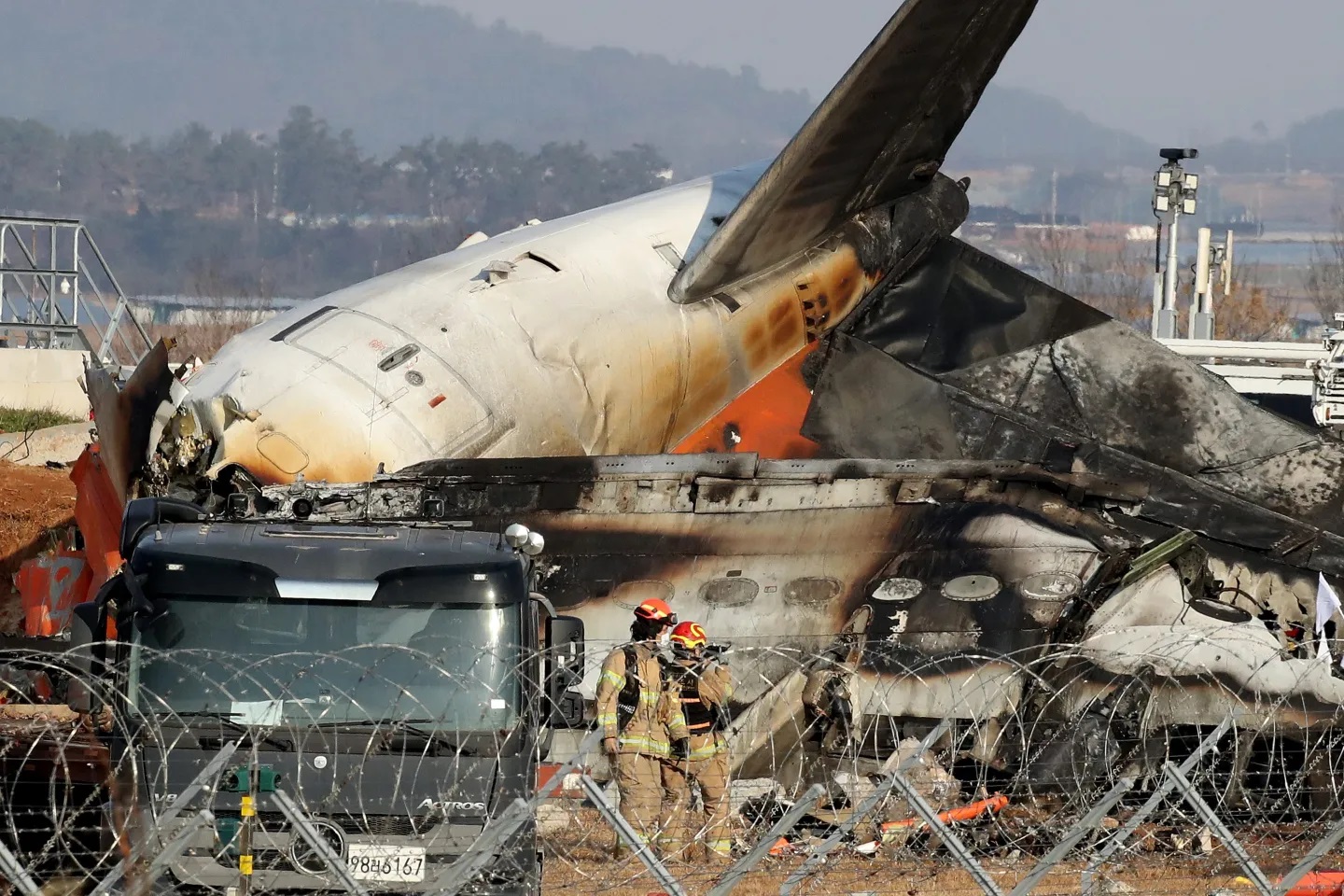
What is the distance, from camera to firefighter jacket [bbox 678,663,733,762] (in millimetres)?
13008

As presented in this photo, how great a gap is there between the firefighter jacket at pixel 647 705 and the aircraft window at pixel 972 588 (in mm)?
3929

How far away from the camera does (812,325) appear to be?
2116cm

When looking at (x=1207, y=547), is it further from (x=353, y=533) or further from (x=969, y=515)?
(x=353, y=533)

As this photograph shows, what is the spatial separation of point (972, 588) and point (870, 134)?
6.05m

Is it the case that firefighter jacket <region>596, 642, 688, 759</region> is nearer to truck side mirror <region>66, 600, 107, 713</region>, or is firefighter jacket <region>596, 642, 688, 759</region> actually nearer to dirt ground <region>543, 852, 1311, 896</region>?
dirt ground <region>543, 852, 1311, 896</region>

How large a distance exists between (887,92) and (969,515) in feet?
17.0

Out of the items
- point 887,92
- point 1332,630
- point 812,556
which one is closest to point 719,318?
point 887,92

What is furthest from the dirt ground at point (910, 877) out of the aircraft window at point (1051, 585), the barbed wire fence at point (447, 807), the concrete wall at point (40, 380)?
the concrete wall at point (40, 380)

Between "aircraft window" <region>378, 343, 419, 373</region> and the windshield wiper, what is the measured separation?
7.06 m

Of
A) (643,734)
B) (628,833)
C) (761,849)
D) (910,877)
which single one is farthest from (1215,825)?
(643,734)

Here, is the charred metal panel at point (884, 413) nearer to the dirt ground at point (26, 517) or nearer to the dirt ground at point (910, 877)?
the dirt ground at point (910, 877)

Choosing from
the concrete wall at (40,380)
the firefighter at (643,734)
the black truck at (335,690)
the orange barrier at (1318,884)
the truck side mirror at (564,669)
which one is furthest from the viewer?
the concrete wall at (40,380)

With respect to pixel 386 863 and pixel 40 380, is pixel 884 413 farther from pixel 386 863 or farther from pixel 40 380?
pixel 40 380

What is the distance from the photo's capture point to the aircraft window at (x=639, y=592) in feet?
51.5
